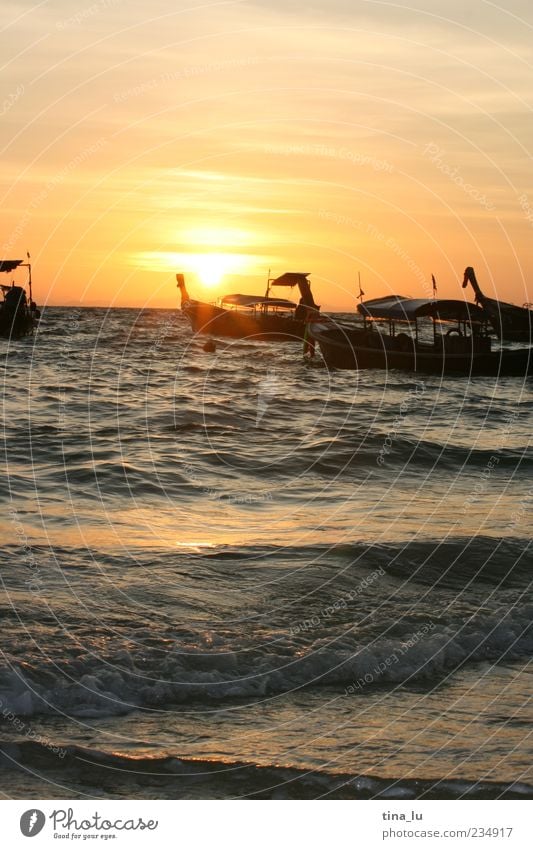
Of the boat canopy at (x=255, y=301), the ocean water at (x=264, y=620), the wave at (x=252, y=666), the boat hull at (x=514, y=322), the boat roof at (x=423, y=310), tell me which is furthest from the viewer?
the boat canopy at (x=255, y=301)

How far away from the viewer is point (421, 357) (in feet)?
216

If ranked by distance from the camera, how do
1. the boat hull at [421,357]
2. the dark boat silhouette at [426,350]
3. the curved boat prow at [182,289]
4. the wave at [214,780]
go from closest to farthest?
the wave at [214,780] → the dark boat silhouette at [426,350] → the boat hull at [421,357] → the curved boat prow at [182,289]

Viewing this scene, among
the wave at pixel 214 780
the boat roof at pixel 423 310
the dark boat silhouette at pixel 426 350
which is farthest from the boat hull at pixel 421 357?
the wave at pixel 214 780

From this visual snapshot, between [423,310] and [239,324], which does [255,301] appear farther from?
[423,310]

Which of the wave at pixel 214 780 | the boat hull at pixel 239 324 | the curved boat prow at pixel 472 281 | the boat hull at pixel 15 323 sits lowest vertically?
the wave at pixel 214 780

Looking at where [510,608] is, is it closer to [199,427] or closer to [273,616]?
A: [273,616]

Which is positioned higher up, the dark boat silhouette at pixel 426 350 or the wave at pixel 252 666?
the dark boat silhouette at pixel 426 350

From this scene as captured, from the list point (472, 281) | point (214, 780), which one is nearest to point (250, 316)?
point (472, 281)

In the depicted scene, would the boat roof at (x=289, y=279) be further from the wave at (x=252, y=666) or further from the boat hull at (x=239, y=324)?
the wave at (x=252, y=666)

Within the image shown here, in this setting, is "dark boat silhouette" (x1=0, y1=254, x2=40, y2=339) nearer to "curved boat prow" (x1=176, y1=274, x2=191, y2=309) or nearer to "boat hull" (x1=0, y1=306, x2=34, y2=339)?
"boat hull" (x1=0, y1=306, x2=34, y2=339)

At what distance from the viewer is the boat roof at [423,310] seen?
2259 inches

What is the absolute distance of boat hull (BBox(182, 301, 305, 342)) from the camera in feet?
347

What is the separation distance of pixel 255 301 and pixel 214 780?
323 feet

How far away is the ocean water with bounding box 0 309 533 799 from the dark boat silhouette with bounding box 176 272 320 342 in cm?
5914
